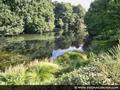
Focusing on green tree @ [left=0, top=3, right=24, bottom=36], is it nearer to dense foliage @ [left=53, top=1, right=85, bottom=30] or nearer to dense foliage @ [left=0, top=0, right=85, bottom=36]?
dense foliage @ [left=0, top=0, right=85, bottom=36]

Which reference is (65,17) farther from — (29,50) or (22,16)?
(29,50)

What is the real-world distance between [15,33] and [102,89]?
2872 centimetres

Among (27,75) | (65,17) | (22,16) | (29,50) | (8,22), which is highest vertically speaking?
(65,17)

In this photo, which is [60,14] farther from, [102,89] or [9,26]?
[102,89]

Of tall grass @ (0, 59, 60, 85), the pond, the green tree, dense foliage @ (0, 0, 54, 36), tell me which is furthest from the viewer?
dense foliage @ (0, 0, 54, 36)

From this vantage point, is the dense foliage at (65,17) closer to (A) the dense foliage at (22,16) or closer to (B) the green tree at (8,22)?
(A) the dense foliage at (22,16)

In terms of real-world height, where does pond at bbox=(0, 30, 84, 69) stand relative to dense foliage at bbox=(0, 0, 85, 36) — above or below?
below

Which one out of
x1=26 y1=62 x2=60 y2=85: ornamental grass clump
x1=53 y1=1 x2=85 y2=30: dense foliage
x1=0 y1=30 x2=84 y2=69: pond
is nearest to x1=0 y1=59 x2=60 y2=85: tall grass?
x1=26 y1=62 x2=60 y2=85: ornamental grass clump

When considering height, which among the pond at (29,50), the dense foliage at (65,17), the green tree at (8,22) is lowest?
the pond at (29,50)

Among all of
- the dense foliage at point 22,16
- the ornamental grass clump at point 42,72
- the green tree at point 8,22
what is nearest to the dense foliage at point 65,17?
the dense foliage at point 22,16

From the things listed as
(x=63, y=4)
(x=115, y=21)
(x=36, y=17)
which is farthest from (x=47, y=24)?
(x=115, y=21)

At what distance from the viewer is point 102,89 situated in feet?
7.79

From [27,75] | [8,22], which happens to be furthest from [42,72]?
[8,22]

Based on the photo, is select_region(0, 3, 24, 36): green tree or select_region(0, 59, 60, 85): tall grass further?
select_region(0, 3, 24, 36): green tree
